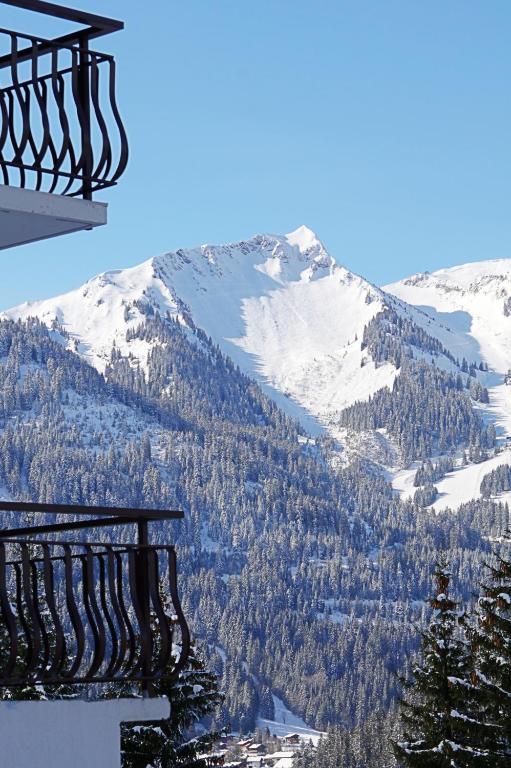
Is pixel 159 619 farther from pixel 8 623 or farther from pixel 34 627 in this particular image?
pixel 8 623

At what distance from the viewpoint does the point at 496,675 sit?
25.9 metres

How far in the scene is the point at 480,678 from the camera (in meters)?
26.2

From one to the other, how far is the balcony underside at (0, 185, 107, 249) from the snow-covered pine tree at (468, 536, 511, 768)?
50.9 feet

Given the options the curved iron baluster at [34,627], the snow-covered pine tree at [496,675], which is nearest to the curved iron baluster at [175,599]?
the curved iron baluster at [34,627]

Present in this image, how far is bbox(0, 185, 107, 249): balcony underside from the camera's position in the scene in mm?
11539

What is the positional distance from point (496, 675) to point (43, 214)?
16611mm

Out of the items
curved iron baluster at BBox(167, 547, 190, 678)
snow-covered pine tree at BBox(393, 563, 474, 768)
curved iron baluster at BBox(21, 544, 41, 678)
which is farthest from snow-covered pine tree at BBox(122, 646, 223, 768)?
curved iron baluster at BBox(21, 544, 41, 678)

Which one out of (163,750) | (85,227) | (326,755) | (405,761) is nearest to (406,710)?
(405,761)

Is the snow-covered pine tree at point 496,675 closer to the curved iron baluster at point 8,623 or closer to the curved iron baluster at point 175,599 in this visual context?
the curved iron baluster at point 175,599

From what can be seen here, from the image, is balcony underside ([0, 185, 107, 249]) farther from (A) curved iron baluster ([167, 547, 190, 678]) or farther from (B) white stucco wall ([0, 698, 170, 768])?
(B) white stucco wall ([0, 698, 170, 768])

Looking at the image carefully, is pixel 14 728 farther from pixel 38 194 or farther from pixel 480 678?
pixel 480 678

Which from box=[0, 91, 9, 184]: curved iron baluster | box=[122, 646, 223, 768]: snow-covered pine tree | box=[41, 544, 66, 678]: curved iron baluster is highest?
box=[0, 91, 9, 184]: curved iron baluster

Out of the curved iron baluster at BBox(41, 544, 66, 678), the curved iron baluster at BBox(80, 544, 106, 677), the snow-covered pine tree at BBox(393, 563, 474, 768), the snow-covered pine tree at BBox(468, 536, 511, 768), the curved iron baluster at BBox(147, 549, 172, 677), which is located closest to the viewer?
the curved iron baluster at BBox(41, 544, 66, 678)

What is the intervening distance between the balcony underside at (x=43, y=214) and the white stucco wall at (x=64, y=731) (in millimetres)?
3855
